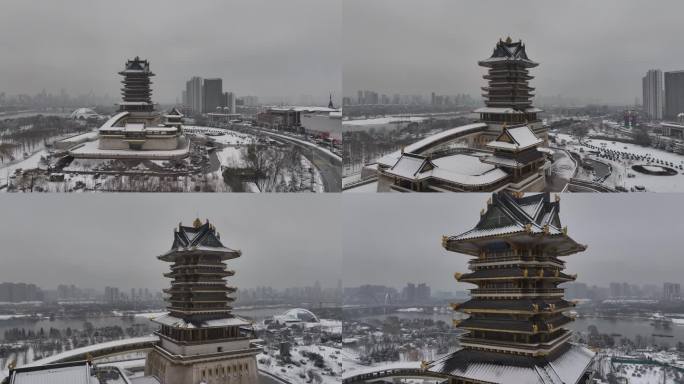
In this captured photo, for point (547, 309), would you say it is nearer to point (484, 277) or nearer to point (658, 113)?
point (484, 277)

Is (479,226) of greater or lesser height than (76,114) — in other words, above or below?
below

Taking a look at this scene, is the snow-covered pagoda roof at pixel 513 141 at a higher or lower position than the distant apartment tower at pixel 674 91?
lower

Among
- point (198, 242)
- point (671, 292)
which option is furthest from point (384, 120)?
point (671, 292)

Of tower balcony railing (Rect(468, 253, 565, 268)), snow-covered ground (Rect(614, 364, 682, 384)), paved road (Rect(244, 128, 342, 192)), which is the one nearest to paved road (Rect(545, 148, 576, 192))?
tower balcony railing (Rect(468, 253, 565, 268))

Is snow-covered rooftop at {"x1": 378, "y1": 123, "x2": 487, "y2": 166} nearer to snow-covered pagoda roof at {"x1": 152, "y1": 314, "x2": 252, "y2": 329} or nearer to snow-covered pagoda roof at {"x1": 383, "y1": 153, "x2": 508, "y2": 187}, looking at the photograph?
snow-covered pagoda roof at {"x1": 383, "y1": 153, "x2": 508, "y2": 187}

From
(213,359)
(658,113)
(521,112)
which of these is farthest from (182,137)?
(658,113)

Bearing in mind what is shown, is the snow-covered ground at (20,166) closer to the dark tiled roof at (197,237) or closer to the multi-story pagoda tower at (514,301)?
the dark tiled roof at (197,237)

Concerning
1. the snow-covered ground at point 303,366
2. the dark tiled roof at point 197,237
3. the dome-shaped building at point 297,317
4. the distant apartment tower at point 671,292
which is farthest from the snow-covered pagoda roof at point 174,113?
the distant apartment tower at point 671,292
